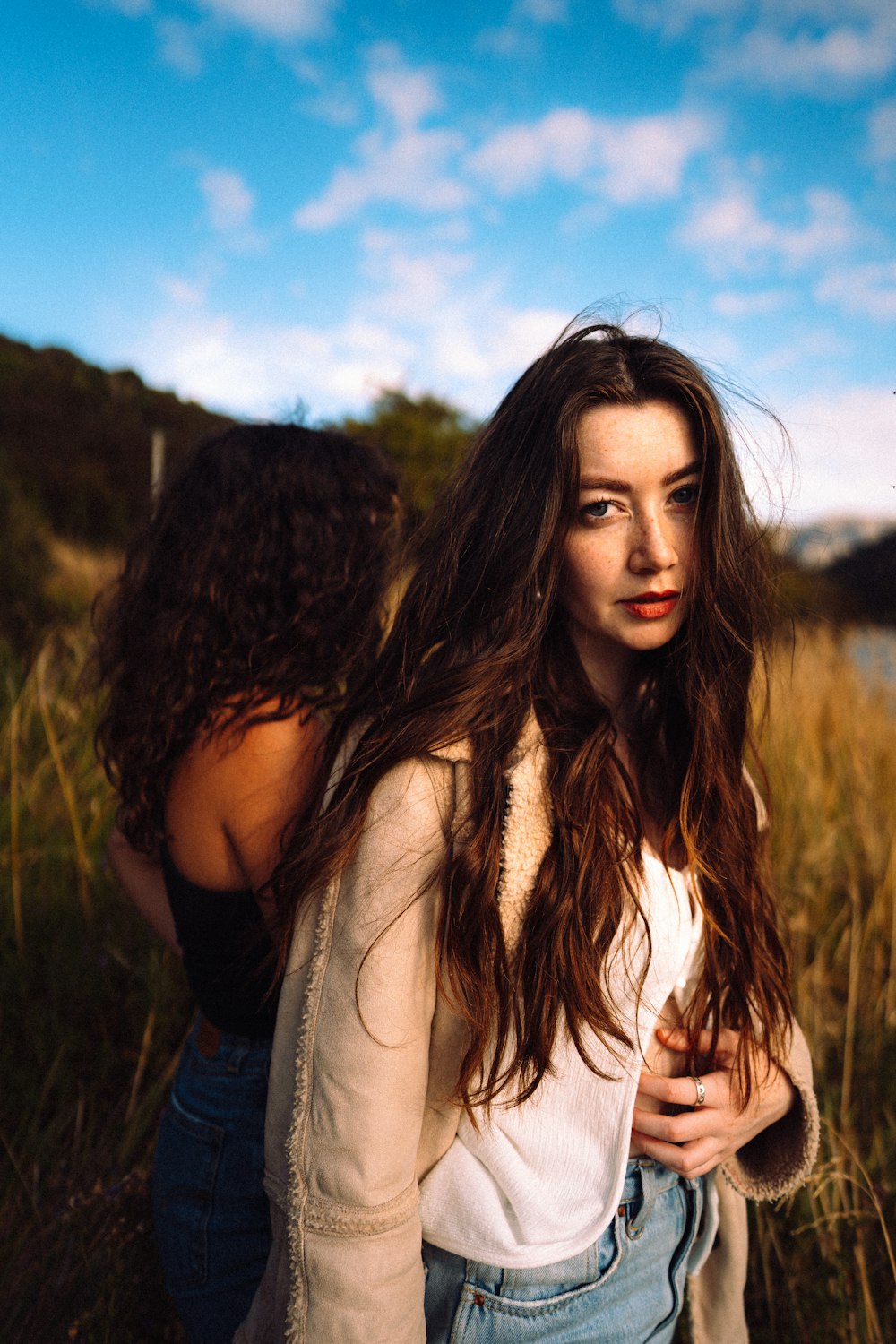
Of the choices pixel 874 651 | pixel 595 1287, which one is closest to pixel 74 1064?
pixel 595 1287

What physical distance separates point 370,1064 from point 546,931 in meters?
0.26

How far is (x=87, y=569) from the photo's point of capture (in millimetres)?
7945

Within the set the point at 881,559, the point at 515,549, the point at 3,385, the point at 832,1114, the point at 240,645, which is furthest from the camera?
the point at 3,385

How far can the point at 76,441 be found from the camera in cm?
1241

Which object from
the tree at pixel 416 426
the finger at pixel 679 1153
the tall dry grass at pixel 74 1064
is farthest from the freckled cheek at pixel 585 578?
the tree at pixel 416 426

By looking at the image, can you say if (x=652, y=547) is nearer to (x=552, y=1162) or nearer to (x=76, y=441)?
(x=552, y=1162)

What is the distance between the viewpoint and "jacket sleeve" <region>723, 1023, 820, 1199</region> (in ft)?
4.20

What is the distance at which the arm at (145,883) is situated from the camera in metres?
1.72

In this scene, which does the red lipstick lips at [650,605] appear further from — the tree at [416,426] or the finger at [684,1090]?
the tree at [416,426]

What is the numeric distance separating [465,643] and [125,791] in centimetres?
74

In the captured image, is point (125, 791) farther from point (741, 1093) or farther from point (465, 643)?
point (741, 1093)

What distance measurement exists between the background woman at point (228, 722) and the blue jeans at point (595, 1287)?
1.15ft

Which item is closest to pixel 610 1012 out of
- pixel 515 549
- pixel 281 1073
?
pixel 281 1073

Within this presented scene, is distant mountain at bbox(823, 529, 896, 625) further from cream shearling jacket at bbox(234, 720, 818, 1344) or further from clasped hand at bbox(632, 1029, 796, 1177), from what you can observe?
cream shearling jacket at bbox(234, 720, 818, 1344)
